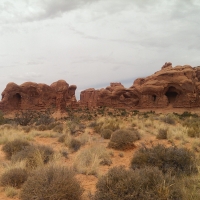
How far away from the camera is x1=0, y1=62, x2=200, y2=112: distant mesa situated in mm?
37031

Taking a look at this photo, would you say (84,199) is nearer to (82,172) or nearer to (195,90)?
(82,172)

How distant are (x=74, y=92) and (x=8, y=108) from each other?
1672cm

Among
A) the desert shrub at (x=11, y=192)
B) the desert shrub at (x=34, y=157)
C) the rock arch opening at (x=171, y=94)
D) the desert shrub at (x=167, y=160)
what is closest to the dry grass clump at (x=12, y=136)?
the desert shrub at (x=34, y=157)

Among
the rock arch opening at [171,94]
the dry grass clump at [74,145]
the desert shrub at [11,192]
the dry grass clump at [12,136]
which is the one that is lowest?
the dry grass clump at [74,145]

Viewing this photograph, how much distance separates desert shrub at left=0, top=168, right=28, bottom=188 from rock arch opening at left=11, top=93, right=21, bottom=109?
41.9 m

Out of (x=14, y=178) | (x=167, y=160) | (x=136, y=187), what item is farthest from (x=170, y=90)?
(x=136, y=187)

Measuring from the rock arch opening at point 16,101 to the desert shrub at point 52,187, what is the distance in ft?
143

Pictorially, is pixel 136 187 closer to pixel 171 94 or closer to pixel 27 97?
pixel 171 94

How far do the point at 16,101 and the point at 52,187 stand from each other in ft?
146

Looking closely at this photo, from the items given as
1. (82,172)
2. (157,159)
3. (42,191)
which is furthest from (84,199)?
(157,159)

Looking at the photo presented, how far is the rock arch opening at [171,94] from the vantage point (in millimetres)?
39422

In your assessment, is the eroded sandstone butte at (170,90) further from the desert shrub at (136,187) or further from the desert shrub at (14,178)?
the desert shrub at (136,187)

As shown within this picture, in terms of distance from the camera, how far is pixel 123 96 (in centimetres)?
4622

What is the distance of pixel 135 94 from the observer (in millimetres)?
43469
